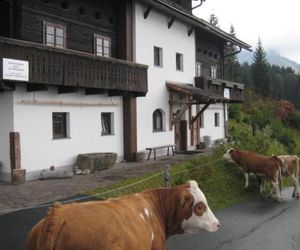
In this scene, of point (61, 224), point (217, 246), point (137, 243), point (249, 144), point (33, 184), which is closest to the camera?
point (61, 224)

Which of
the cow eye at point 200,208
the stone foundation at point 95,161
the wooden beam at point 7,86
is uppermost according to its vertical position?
the wooden beam at point 7,86

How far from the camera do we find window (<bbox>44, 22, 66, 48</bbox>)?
16297 mm

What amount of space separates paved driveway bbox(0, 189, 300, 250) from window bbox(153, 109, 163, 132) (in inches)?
460

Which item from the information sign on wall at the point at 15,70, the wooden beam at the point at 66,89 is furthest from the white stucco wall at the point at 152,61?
the information sign on wall at the point at 15,70

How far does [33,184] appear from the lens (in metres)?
13.8

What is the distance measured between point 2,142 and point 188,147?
1337 cm

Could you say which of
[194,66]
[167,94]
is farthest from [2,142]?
[194,66]

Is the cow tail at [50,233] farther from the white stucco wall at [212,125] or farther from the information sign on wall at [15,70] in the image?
the white stucco wall at [212,125]

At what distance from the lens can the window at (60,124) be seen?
1652 cm

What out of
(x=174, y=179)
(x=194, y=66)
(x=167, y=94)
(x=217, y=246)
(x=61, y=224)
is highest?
(x=194, y=66)

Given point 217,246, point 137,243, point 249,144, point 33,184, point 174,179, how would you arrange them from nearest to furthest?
point 137,243 → point 217,246 → point 174,179 → point 33,184 → point 249,144

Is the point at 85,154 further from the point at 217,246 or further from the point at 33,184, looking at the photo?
the point at 217,246

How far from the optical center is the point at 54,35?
16688 millimetres

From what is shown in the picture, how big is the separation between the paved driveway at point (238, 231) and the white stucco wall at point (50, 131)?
540 centimetres
